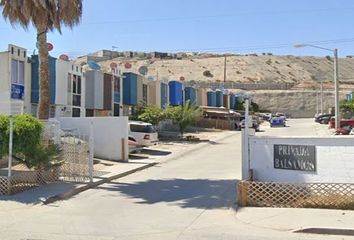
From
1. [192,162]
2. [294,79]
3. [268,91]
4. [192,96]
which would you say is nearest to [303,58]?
[294,79]

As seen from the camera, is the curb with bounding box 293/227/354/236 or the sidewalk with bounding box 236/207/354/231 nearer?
the curb with bounding box 293/227/354/236

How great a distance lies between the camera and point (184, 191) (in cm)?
Result: 1678

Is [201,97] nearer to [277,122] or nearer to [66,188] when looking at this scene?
[277,122]

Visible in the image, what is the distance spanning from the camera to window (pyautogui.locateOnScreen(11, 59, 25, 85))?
29.2m

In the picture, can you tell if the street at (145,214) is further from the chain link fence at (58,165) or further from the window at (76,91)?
the window at (76,91)

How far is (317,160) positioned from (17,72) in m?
19.8

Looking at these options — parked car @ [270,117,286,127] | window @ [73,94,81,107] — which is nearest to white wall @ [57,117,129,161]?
window @ [73,94,81,107]

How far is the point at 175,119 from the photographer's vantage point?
4597 centimetres

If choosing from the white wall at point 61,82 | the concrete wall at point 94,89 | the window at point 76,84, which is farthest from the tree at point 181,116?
the white wall at point 61,82

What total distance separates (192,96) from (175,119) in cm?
2410

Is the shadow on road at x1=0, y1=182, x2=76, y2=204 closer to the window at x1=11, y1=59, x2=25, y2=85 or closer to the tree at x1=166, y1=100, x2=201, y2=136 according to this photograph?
Result: the window at x1=11, y1=59, x2=25, y2=85

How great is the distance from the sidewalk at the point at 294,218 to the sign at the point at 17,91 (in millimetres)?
19243

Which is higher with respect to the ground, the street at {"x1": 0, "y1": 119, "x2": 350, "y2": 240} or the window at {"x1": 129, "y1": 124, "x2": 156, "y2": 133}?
the window at {"x1": 129, "y1": 124, "x2": 156, "y2": 133}

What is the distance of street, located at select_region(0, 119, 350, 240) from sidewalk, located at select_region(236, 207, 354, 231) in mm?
198
